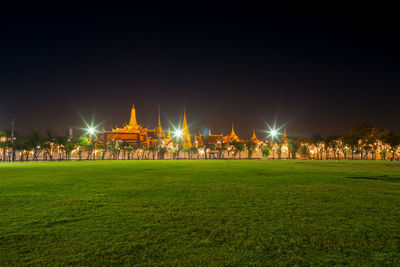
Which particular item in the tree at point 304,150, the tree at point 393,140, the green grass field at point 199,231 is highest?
the tree at point 393,140

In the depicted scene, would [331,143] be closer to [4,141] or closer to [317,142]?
[317,142]

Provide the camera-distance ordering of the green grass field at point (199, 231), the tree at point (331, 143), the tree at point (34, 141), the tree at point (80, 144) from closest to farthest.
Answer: the green grass field at point (199, 231) < the tree at point (34, 141) < the tree at point (80, 144) < the tree at point (331, 143)

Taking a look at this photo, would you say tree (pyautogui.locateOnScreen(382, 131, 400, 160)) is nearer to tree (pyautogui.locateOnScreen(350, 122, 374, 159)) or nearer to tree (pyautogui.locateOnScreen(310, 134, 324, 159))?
tree (pyautogui.locateOnScreen(350, 122, 374, 159))

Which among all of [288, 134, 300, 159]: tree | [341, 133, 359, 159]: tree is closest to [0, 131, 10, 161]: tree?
[288, 134, 300, 159]: tree

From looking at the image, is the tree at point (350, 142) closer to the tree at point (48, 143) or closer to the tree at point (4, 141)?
the tree at point (48, 143)

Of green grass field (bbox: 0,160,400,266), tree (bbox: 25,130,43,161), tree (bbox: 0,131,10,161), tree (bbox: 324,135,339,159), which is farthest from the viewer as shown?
tree (bbox: 324,135,339,159)

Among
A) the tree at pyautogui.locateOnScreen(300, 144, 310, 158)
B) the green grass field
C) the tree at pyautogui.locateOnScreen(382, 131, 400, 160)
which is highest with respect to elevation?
the tree at pyautogui.locateOnScreen(382, 131, 400, 160)

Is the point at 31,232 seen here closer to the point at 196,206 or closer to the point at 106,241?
the point at 106,241

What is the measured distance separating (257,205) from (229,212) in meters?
1.53

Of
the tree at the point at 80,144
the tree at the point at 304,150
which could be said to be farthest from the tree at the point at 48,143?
the tree at the point at 304,150

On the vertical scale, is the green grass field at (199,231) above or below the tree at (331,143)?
below

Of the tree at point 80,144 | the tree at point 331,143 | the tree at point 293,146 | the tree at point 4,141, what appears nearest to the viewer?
the tree at point 4,141

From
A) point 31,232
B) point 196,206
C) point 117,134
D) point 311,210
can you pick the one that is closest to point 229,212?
point 196,206

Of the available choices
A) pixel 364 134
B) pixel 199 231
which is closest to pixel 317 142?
pixel 364 134
